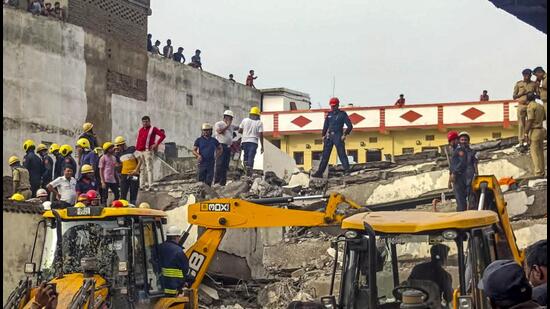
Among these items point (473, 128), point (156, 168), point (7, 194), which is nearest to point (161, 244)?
point (7, 194)

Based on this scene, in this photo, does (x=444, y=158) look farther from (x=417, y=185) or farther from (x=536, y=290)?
(x=536, y=290)

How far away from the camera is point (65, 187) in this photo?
60.4 feet

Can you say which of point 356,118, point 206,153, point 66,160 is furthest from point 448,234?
point 356,118

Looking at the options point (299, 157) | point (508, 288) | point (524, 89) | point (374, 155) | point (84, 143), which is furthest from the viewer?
point (299, 157)

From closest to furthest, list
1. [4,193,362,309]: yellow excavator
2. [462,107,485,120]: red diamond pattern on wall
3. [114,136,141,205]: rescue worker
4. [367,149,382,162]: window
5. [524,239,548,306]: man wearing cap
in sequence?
1. [524,239,548,306]: man wearing cap
2. [4,193,362,309]: yellow excavator
3. [114,136,141,205]: rescue worker
4. [462,107,485,120]: red diamond pattern on wall
5. [367,149,382,162]: window

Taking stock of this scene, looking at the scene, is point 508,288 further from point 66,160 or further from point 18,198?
point 66,160

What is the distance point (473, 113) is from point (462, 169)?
66.3ft

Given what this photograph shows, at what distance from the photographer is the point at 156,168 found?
83.6ft

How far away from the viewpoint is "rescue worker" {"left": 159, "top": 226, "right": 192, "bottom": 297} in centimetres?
1279

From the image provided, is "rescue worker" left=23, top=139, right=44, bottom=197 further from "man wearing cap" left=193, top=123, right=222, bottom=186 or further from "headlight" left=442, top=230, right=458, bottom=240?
"headlight" left=442, top=230, right=458, bottom=240

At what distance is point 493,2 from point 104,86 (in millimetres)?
25811

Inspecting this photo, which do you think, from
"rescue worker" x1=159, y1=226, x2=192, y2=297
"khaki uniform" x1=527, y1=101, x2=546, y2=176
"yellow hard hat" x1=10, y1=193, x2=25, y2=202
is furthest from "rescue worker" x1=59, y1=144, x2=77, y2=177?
"khaki uniform" x1=527, y1=101, x2=546, y2=176

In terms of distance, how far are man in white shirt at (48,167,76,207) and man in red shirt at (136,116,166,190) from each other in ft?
7.77

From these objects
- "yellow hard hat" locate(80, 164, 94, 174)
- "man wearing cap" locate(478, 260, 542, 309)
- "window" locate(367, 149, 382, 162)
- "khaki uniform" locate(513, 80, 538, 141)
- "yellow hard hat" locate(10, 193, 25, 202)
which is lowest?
"man wearing cap" locate(478, 260, 542, 309)
